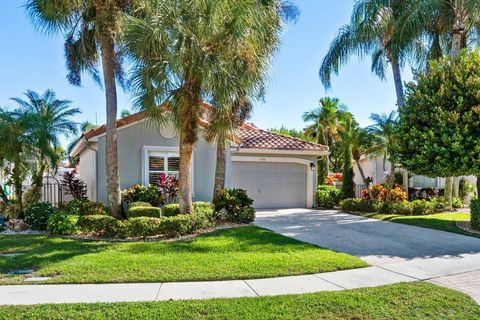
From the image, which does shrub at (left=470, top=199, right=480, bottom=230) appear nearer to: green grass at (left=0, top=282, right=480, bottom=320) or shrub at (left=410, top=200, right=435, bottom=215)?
shrub at (left=410, top=200, right=435, bottom=215)

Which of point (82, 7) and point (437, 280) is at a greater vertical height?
point (82, 7)

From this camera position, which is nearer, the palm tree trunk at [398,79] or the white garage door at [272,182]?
the palm tree trunk at [398,79]

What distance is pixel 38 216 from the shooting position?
12664 millimetres

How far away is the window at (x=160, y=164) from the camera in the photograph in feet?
52.0

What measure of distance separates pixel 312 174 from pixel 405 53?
310 inches

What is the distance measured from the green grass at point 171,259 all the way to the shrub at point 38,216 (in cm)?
174

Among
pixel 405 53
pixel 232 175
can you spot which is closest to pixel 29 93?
pixel 232 175

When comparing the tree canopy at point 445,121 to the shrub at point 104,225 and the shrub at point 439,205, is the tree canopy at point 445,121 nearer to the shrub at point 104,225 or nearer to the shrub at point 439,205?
the shrub at point 439,205

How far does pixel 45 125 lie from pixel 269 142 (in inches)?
427

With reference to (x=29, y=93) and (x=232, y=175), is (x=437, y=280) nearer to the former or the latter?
(x=232, y=175)

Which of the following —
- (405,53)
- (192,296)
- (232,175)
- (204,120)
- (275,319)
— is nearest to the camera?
(275,319)

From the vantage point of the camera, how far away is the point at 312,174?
66.9 ft

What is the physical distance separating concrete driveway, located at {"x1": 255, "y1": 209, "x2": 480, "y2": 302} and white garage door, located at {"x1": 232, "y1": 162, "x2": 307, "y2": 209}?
3.53m

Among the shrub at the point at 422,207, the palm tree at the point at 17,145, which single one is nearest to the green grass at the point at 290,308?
the palm tree at the point at 17,145
